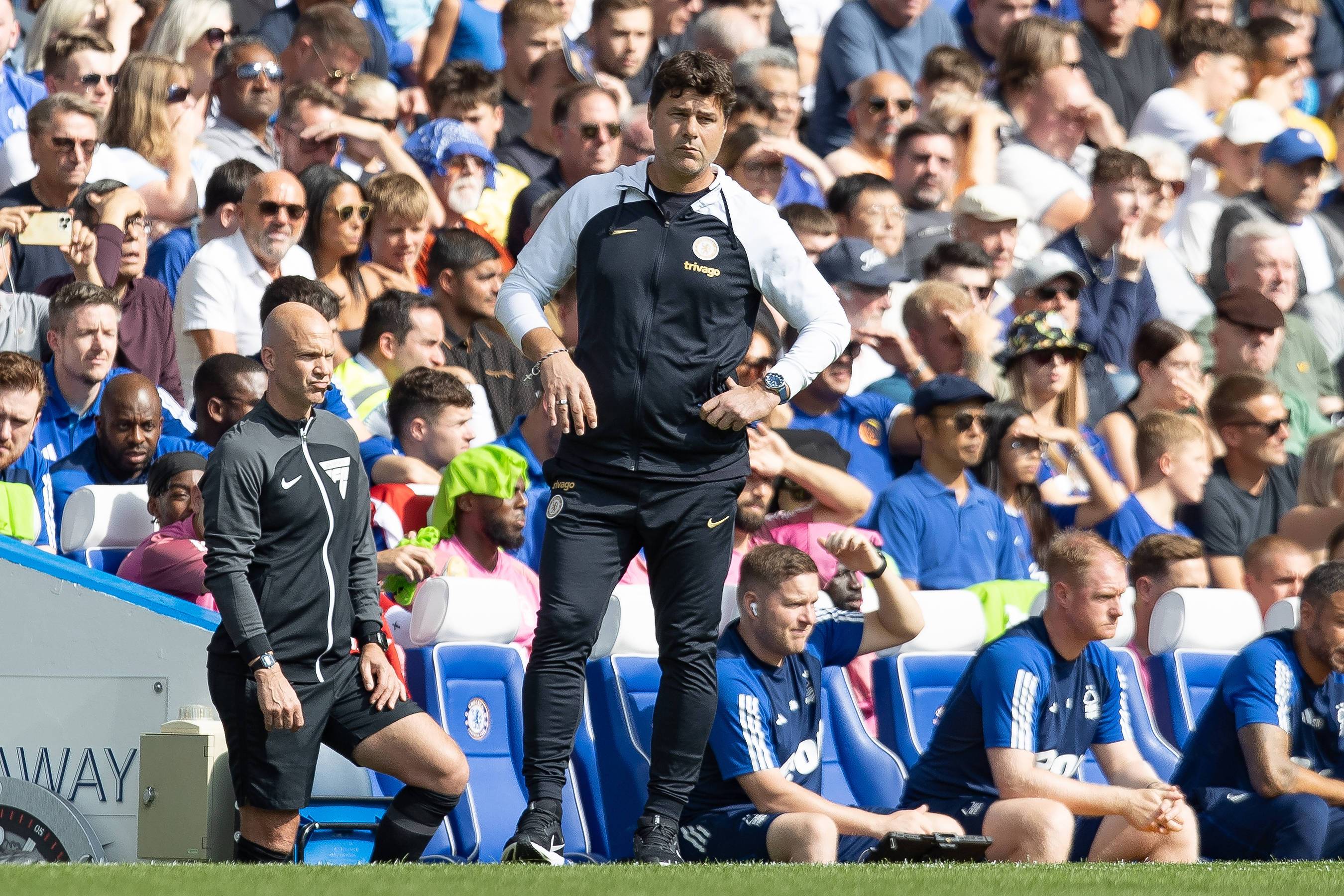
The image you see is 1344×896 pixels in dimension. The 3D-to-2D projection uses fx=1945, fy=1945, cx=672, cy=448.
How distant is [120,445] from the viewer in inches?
299

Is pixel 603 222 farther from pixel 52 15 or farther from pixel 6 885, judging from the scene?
pixel 52 15

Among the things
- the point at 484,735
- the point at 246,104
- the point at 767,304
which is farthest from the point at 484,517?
the point at 246,104

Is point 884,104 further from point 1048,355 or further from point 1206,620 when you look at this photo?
point 1206,620

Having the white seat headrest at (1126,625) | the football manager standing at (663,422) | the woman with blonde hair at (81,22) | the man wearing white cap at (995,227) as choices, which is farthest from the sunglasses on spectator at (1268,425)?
the woman with blonde hair at (81,22)

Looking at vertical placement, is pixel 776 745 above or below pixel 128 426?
below

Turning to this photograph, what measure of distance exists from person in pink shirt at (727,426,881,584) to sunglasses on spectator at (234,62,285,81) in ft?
12.2

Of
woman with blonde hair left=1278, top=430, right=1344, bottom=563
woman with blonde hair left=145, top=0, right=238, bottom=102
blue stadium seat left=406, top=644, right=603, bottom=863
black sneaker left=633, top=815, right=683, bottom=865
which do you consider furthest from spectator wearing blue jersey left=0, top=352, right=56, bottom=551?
woman with blonde hair left=1278, top=430, right=1344, bottom=563

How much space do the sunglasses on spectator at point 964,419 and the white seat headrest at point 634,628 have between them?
2.10m

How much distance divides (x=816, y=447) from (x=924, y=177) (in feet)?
11.0

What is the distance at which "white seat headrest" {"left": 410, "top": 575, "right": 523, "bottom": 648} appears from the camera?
21.5ft

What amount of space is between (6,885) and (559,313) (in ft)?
16.4

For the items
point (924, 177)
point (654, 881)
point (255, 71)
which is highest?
point (255, 71)

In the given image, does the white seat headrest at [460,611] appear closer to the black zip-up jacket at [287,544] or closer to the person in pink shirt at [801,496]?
the black zip-up jacket at [287,544]

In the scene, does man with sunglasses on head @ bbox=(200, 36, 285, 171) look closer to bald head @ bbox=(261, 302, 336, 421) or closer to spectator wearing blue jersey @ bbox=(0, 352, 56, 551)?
spectator wearing blue jersey @ bbox=(0, 352, 56, 551)
